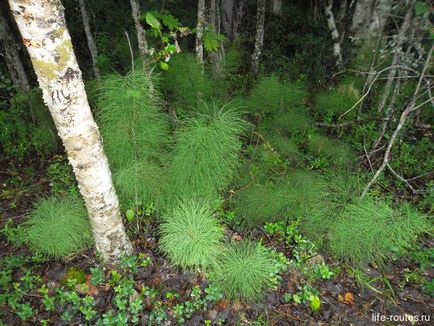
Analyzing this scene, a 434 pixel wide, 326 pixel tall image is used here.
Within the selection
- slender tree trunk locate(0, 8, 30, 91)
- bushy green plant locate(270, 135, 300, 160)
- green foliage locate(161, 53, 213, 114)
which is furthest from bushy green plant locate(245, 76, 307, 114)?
slender tree trunk locate(0, 8, 30, 91)

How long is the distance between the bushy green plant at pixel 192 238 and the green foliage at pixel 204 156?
28 cm

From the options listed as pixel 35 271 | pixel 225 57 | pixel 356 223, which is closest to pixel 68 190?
pixel 35 271

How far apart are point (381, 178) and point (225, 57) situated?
11.3 feet

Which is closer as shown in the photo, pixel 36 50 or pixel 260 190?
pixel 36 50

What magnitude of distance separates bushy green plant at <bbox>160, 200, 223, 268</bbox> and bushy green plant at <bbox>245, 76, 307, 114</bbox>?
7.57 feet

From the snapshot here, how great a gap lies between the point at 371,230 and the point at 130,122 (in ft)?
7.91

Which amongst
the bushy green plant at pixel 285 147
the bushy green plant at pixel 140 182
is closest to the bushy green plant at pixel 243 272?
the bushy green plant at pixel 140 182

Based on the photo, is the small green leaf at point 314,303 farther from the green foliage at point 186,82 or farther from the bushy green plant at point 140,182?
the green foliage at point 186,82

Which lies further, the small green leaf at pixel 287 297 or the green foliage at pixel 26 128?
the green foliage at pixel 26 128

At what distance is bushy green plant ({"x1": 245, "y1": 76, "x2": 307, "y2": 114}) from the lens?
4234 millimetres

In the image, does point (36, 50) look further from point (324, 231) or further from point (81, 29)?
point (81, 29)

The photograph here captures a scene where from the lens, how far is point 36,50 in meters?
1.60

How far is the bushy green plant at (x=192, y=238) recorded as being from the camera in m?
2.42

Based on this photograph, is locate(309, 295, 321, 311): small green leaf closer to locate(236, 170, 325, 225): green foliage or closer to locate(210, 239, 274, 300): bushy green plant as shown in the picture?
locate(210, 239, 274, 300): bushy green plant
